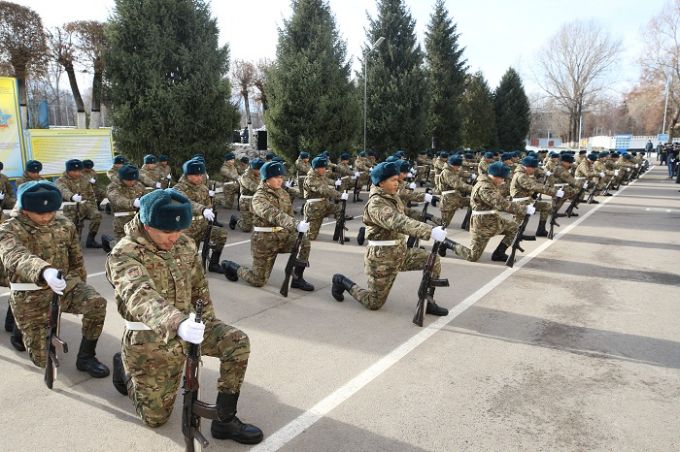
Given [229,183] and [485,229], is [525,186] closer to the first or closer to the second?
[485,229]

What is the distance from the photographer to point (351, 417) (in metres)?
3.96

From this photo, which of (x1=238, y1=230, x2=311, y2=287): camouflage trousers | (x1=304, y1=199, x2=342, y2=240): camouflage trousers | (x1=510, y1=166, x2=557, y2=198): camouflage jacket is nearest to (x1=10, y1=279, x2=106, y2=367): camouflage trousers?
(x1=238, y1=230, x2=311, y2=287): camouflage trousers

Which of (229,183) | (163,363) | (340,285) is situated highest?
(229,183)

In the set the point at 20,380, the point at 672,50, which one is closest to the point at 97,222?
the point at 20,380

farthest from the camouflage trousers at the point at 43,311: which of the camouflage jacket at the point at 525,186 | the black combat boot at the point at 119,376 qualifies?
the camouflage jacket at the point at 525,186

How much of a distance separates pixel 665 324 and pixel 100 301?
6.43 metres

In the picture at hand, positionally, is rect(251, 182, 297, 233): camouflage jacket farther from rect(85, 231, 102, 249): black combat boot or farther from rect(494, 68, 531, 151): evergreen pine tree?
rect(494, 68, 531, 151): evergreen pine tree

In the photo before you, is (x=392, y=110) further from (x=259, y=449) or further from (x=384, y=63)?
(x=259, y=449)

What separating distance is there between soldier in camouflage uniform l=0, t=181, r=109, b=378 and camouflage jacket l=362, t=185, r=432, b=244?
317 cm

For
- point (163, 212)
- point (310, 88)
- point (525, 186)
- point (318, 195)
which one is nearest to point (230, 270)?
point (318, 195)

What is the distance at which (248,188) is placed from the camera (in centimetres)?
1048

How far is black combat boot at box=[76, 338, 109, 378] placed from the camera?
463 centimetres

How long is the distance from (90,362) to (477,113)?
114 ft

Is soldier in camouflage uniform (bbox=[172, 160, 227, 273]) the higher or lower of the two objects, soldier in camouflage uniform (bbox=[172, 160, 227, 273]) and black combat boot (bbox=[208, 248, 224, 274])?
the higher
